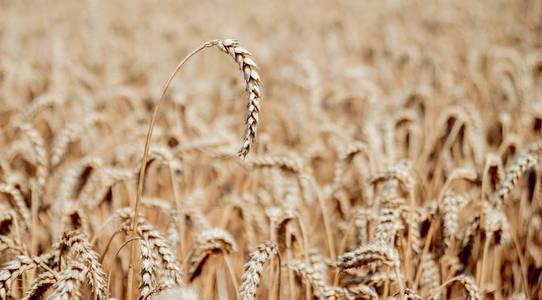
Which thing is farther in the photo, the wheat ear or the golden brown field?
the golden brown field

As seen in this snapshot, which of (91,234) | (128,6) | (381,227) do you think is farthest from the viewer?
(128,6)

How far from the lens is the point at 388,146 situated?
2621mm

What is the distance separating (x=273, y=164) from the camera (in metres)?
1.84

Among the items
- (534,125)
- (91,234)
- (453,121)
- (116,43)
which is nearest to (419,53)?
Answer: (534,125)

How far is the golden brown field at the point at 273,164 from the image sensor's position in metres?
1.37

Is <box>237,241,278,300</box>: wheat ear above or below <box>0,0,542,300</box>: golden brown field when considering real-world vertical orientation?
below

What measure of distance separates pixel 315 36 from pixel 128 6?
5.37 meters

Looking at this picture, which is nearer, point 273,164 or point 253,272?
point 253,272

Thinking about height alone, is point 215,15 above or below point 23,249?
above

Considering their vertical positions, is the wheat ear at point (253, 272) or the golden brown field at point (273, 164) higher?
the golden brown field at point (273, 164)

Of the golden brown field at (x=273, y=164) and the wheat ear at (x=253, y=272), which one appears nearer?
the wheat ear at (x=253, y=272)

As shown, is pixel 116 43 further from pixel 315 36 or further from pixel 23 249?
pixel 23 249

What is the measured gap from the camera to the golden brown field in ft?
4.50

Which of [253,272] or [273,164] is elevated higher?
[273,164]
